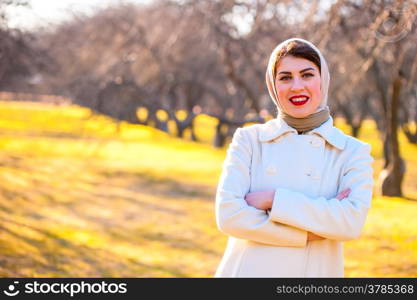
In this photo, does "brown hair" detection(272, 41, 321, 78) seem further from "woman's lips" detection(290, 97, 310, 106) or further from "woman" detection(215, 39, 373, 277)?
"woman's lips" detection(290, 97, 310, 106)

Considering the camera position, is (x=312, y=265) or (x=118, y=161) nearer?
(x=312, y=265)

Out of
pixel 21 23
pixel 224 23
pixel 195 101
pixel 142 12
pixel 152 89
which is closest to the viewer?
pixel 21 23

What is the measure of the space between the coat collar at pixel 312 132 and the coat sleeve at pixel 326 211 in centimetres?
17

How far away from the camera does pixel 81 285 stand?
444 cm

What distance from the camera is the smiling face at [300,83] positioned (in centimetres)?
264

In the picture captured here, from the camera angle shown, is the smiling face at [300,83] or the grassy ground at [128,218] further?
the grassy ground at [128,218]

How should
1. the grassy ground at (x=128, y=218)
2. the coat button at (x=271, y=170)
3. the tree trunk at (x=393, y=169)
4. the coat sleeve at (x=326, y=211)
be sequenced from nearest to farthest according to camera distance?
the coat sleeve at (x=326, y=211) → the coat button at (x=271, y=170) → the grassy ground at (x=128, y=218) → the tree trunk at (x=393, y=169)

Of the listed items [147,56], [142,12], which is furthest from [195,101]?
[147,56]

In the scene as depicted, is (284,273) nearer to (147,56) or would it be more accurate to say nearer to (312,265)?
(312,265)

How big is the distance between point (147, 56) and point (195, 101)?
30.7 ft

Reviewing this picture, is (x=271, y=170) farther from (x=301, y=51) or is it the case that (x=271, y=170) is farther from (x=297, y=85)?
(x=301, y=51)

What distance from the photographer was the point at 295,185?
8.86 feet

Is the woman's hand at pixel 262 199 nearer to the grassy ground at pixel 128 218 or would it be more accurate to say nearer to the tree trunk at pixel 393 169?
the grassy ground at pixel 128 218

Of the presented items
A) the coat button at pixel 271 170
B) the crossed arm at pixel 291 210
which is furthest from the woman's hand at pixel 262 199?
the coat button at pixel 271 170
